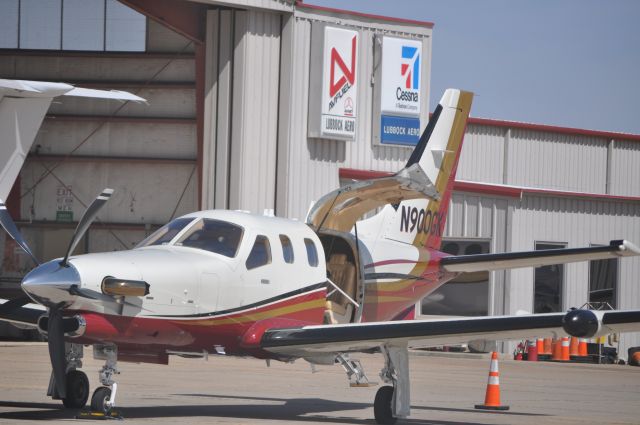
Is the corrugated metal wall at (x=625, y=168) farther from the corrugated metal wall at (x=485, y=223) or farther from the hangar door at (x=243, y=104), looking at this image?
the hangar door at (x=243, y=104)

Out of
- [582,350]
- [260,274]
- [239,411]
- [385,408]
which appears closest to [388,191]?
[260,274]

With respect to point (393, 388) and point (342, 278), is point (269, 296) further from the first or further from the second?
point (342, 278)

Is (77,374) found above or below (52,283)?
below

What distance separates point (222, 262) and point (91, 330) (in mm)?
1963

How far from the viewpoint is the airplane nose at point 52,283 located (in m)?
11.2

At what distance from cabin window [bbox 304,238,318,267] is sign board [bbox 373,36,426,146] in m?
16.2

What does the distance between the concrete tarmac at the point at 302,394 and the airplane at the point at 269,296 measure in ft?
2.52

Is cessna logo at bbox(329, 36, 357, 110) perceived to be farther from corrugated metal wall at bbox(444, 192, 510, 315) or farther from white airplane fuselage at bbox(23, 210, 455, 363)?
white airplane fuselage at bbox(23, 210, 455, 363)

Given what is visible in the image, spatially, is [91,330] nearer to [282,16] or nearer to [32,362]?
[32,362]

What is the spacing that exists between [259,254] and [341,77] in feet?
54.5

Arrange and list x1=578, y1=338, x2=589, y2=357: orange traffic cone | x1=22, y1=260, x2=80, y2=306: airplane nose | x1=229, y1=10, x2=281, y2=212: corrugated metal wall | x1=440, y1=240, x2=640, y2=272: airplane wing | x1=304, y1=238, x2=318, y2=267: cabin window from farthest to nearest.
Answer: x1=578, y1=338, x2=589, y2=357: orange traffic cone
x1=229, y1=10, x2=281, y2=212: corrugated metal wall
x1=304, y1=238, x2=318, y2=267: cabin window
x1=440, y1=240, x2=640, y2=272: airplane wing
x1=22, y1=260, x2=80, y2=306: airplane nose

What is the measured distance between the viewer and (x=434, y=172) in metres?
17.8

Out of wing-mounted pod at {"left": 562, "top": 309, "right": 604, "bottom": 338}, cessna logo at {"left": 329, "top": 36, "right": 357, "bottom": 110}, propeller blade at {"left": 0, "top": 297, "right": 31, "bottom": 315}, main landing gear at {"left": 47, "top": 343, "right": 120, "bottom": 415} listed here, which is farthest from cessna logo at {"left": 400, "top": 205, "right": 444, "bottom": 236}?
cessna logo at {"left": 329, "top": 36, "right": 357, "bottom": 110}

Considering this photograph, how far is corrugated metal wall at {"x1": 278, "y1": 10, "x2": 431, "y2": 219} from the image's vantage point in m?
29.2
